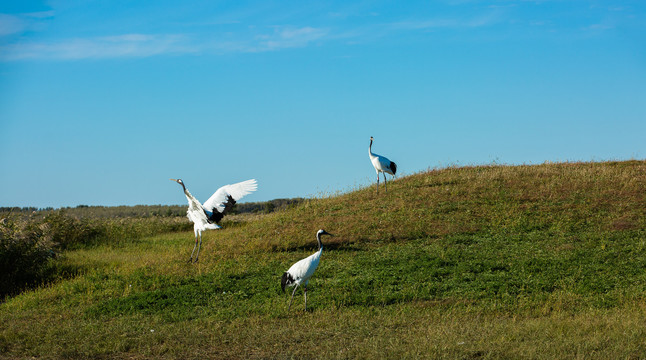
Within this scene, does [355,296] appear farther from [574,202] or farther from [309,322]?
[574,202]

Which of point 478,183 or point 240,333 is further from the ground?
point 478,183

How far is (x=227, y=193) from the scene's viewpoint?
17.2 meters

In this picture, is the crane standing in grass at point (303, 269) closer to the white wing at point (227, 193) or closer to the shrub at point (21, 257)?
the white wing at point (227, 193)

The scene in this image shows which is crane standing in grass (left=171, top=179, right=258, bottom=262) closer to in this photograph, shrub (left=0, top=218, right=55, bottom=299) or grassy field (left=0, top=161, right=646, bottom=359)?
grassy field (left=0, top=161, right=646, bottom=359)

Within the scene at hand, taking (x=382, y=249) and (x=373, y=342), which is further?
(x=382, y=249)

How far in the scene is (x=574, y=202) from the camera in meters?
21.9

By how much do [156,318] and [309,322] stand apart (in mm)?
3449

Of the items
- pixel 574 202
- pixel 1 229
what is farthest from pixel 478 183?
pixel 1 229

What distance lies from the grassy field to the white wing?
6.12ft

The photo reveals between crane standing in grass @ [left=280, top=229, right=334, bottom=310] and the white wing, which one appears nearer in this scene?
crane standing in grass @ [left=280, top=229, right=334, bottom=310]

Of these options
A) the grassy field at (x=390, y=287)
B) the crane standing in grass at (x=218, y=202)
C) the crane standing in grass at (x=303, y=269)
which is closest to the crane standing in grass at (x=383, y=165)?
the grassy field at (x=390, y=287)

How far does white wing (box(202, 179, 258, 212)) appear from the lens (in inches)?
666

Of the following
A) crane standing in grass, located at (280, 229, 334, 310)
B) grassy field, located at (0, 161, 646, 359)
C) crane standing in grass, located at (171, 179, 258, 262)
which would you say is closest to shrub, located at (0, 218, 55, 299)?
grassy field, located at (0, 161, 646, 359)

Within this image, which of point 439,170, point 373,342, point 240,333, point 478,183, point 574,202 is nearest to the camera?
point 373,342
